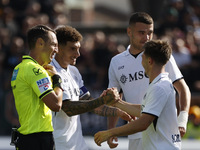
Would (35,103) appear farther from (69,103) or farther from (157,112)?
(157,112)

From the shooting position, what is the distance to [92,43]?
13.2 m

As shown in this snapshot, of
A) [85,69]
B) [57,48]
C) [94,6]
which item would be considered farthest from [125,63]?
[94,6]

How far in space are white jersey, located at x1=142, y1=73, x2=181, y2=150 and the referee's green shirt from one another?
113cm

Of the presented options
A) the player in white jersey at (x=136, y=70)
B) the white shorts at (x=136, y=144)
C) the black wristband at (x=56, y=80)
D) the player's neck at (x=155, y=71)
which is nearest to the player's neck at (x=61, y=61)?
the black wristband at (x=56, y=80)

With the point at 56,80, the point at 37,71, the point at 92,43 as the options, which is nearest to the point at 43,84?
the point at 37,71

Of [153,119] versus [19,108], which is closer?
[153,119]

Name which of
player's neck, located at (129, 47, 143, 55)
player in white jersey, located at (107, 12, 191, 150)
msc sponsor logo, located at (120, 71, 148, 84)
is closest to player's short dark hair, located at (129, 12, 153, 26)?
player in white jersey, located at (107, 12, 191, 150)

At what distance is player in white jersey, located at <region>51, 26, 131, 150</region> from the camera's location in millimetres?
6160

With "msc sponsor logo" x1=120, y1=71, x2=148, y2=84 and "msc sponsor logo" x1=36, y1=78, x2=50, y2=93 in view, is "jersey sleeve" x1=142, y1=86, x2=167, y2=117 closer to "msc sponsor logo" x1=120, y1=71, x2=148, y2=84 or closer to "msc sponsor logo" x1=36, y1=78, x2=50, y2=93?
"msc sponsor logo" x1=36, y1=78, x2=50, y2=93

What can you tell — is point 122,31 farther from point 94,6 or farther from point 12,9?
point 94,6

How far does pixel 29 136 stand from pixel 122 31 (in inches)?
380

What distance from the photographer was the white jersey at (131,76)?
660 cm

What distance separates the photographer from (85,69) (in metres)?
12.1

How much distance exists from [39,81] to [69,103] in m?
0.78
